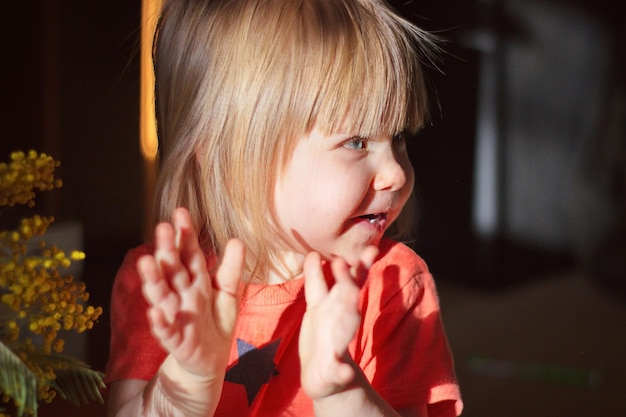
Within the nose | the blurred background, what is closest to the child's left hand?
the nose

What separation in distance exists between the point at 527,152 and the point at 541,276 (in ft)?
0.51

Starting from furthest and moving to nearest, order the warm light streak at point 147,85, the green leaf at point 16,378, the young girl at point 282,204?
the warm light streak at point 147,85
the young girl at point 282,204
the green leaf at point 16,378

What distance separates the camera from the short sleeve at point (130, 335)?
0.71 metres

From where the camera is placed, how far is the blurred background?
0.80 meters

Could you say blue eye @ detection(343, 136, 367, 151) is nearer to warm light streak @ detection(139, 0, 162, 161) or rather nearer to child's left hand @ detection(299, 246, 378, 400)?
child's left hand @ detection(299, 246, 378, 400)

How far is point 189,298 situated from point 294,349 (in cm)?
18

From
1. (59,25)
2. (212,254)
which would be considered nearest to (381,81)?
(212,254)

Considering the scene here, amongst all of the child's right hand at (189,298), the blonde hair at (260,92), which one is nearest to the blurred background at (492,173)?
the blonde hair at (260,92)

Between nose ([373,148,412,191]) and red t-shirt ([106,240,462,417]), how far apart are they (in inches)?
3.5

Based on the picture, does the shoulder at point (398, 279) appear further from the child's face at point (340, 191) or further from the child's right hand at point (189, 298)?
the child's right hand at point (189, 298)

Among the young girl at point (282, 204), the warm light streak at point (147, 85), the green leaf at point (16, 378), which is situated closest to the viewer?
the green leaf at point (16, 378)

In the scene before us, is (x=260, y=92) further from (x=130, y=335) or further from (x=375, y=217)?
(x=130, y=335)

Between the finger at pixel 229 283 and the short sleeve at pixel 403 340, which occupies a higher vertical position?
the finger at pixel 229 283

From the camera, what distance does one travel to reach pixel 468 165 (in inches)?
37.1
